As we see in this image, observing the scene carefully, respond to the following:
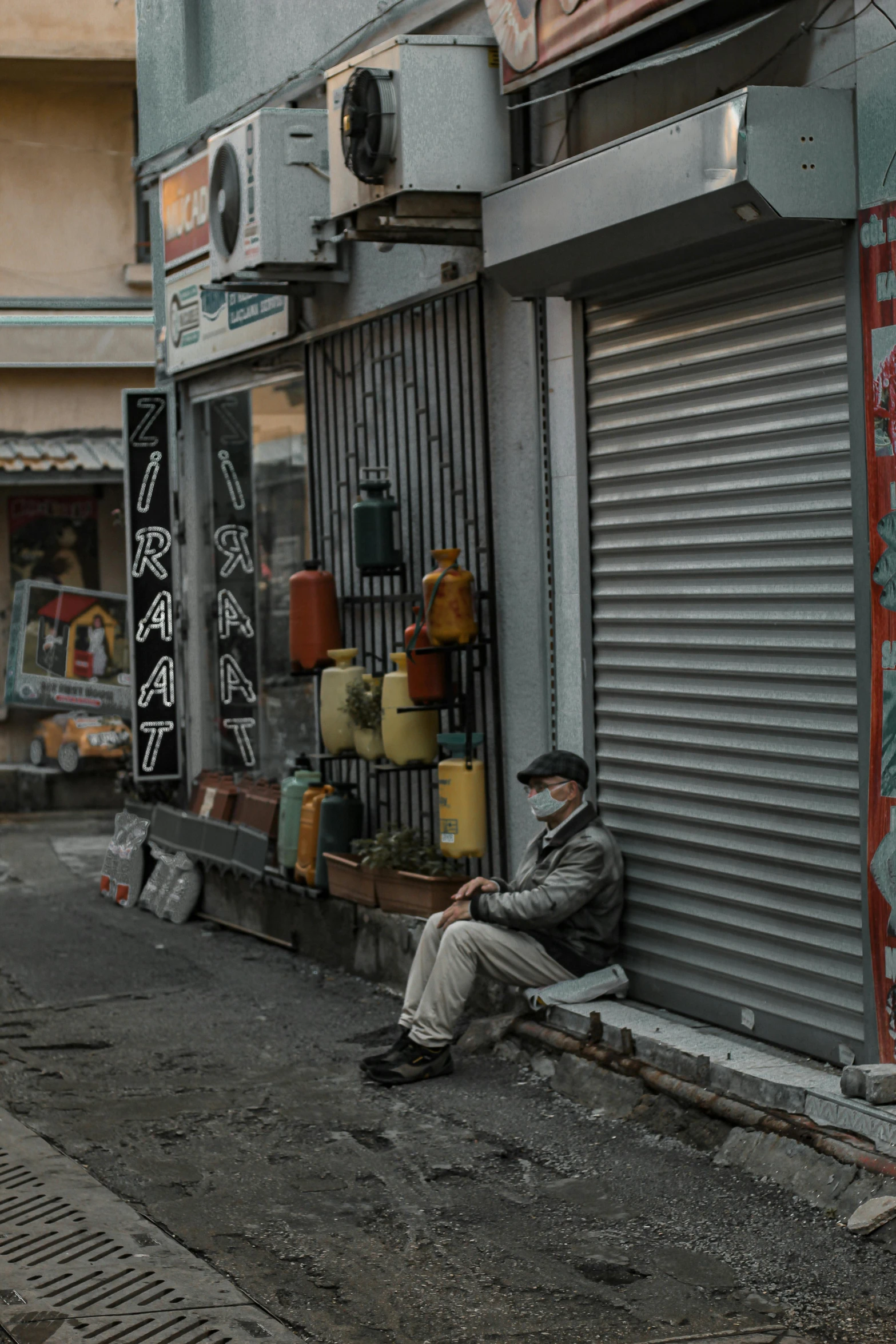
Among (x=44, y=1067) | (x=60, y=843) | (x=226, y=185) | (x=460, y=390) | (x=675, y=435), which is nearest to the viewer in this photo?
(x=675, y=435)

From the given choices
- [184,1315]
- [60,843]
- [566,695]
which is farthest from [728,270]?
[60,843]

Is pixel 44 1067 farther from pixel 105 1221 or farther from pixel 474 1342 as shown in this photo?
pixel 474 1342

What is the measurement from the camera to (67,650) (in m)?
18.9

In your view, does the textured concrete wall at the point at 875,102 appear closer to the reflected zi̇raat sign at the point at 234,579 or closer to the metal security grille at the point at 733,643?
the metal security grille at the point at 733,643

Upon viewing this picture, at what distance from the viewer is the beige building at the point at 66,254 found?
18.1 meters

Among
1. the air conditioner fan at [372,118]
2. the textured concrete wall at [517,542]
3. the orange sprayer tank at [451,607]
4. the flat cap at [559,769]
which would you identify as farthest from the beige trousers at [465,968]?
the air conditioner fan at [372,118]

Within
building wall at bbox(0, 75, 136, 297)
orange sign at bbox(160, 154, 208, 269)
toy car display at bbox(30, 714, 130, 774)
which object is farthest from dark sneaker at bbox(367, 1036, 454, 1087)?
building wall at bbox(0, 75, 136, 297)

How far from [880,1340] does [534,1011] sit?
3.08 metres

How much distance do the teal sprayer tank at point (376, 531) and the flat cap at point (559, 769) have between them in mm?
2154

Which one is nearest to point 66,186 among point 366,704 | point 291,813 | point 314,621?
point 314,621

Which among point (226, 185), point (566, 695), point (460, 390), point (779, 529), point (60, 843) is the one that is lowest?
point (60, 843)

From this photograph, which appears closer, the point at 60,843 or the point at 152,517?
the point at 152,517

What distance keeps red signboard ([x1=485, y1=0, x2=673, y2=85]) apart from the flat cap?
9.53ft

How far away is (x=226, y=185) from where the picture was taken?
10211 mm
